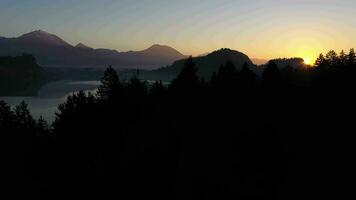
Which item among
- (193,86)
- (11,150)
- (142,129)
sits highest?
(193,86)

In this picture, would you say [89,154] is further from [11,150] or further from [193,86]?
[193,86]

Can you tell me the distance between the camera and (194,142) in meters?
40.6

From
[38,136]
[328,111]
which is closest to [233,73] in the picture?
[328,111]

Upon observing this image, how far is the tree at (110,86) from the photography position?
50.5 m

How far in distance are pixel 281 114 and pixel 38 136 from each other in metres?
29.3

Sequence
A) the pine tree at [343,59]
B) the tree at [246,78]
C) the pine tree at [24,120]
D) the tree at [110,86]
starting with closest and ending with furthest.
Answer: the tree at [110,86] < the tree at [246,78] < the pine tree at [24,120] < the pine tree at [343,59]

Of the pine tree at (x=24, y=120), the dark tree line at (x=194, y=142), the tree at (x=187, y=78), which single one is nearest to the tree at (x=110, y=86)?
the dark tree line at (x=194, y=142)

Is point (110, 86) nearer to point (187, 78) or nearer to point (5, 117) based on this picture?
point (187, 78)

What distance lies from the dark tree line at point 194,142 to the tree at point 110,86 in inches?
5.2

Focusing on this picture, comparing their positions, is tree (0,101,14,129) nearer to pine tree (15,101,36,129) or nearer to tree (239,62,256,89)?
pine tree (15,101,36,129)

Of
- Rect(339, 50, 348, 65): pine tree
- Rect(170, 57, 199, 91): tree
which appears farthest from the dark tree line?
Rect(339, 50, 348, 65): pine tree

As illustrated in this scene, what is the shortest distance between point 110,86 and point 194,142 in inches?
652

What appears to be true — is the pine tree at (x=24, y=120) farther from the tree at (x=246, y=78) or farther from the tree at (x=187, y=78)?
the tree at (x=246, y=78)

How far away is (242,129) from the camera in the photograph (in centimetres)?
4169
